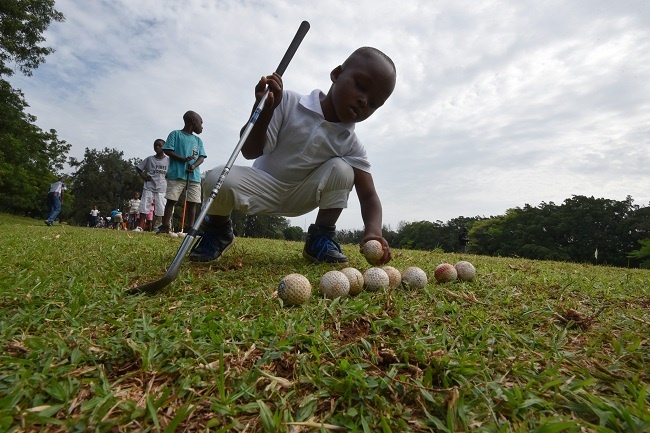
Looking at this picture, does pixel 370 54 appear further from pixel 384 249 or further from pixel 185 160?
pixel 185 160

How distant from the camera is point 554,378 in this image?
4.09 ft

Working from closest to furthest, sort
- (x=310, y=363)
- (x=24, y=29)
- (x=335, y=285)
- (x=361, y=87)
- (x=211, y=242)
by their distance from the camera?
(x=310, y=363)
(x=335, y=285)
(x=361, y=87)
(x=211, y=242)
(x=24, y=29)

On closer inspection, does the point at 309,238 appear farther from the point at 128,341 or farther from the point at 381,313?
the point at 128,341

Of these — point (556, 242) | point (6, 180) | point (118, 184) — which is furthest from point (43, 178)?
point (556, 242)

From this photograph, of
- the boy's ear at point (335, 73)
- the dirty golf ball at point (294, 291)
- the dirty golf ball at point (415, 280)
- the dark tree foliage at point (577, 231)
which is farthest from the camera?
the dark tree foliage at point (577, 231)

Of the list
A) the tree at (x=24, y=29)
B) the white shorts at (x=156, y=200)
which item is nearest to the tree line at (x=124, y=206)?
the tree at (x=24, y=29)

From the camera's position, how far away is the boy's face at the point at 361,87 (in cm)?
323

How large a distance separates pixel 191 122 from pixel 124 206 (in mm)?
58594

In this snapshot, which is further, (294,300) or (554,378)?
(294,300)

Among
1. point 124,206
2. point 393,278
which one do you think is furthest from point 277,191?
point 124,206

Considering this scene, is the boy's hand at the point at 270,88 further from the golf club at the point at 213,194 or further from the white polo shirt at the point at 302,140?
the white polo shirt at the point at 302,140

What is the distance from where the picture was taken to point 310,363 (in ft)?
4.25

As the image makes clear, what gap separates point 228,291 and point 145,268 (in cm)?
111

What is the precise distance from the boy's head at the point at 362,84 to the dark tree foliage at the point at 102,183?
6158cm
